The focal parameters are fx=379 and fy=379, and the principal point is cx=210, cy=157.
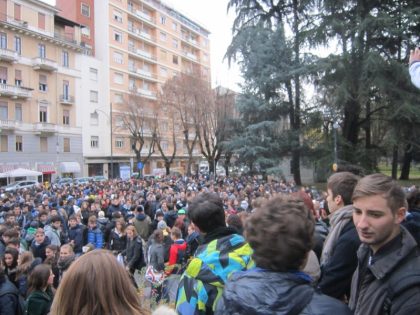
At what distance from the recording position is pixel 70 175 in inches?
1731

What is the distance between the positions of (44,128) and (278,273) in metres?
43.8

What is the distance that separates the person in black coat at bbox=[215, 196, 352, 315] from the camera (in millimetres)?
1518

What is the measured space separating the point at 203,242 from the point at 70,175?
44.3 meters

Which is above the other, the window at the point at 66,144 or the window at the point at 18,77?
the window at the point at 18,77

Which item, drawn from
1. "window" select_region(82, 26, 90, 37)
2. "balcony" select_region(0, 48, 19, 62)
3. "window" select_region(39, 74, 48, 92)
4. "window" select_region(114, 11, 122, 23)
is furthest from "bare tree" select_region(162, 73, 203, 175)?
"window" select_region(114, 11, 122, 23)

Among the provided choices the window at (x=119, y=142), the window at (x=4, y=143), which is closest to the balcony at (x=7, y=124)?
the window at (x=4, y=143)

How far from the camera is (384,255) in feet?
6.51

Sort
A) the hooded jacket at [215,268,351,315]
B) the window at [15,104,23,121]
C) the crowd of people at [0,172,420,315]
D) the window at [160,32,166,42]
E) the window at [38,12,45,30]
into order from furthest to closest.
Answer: the window at [160,32,166,42], the window at [38,12,45,30], the window at [15,104,23,121], the crowd of people at [0,172,420,315], the hooded jacket at [215,268,351,315]

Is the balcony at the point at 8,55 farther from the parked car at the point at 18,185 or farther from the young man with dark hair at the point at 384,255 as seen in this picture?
the young man with dark hair at the point at 384,255

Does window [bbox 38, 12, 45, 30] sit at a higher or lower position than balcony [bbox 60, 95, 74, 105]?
higher

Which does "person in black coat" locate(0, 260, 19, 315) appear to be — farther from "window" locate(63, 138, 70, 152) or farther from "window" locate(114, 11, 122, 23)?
"window" locate(114, 11, 122, 23)

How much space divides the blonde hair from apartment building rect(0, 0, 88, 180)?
39905mm

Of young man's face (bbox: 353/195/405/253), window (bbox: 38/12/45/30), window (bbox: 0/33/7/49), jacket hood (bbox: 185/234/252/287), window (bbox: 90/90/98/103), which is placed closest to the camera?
young man's face (bbox: 353/195/405/253)

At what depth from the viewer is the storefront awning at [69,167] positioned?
4259cm
